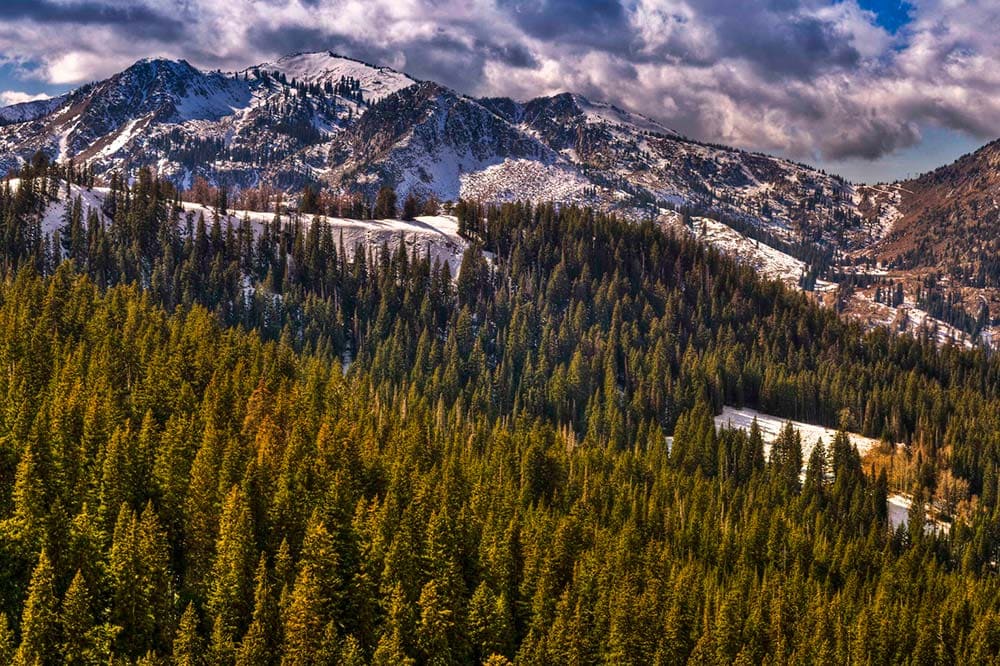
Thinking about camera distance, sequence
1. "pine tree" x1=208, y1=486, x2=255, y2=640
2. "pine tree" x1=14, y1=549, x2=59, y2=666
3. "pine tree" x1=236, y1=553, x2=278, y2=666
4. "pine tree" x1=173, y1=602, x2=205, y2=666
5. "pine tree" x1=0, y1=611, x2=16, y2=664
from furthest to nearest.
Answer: "pine tree" x1=208, y1=486, x2=255, y2=640 → "pine tree" x1=236, y1=553, x2=278, y2=666 → "pine tree" x1=173, y1=602, x2=205, y2=666 → "pine tree" x1=14, y1=549, x2=59, y2=666 → "pine tree" x1=0, y1=611, x2=16, y2=664

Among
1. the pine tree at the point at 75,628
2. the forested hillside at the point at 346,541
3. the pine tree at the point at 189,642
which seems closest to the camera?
the pine tree at the point at 75,628

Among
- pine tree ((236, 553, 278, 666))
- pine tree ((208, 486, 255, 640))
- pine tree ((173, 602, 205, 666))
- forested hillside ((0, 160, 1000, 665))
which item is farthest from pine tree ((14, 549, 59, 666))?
pine tree ((236, 553, 278, 666))

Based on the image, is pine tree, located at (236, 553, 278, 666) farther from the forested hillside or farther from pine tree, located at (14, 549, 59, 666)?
pine tree, located at (14, 549, 59, 666)

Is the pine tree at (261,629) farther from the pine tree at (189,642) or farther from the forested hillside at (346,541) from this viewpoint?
the pine tree at (189,642)

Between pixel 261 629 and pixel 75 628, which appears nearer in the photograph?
pixel 75 628

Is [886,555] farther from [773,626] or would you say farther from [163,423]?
[163,423]

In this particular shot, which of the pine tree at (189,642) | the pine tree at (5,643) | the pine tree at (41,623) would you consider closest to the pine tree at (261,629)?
the pine tree at (189,642)

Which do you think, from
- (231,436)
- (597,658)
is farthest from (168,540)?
(597,658)

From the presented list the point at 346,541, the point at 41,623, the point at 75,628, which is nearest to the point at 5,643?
the point at 41,623

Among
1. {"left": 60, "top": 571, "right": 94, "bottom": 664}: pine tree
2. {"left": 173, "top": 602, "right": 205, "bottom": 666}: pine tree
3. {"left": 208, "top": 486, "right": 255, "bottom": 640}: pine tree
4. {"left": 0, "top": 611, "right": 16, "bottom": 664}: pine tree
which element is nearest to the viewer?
{"left": 0, "top": 611, "right": 16, "bottom": 664}: pine tree

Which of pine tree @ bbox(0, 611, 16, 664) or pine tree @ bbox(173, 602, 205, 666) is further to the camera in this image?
pine tree @ bbox(173, 602, 205, 666)

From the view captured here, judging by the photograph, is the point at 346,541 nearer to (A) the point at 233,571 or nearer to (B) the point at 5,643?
(A) the point at 233,571
